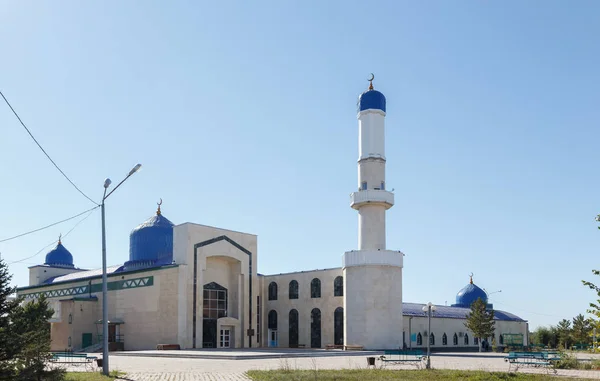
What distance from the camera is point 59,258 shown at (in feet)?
225

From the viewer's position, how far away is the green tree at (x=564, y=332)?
68.6m

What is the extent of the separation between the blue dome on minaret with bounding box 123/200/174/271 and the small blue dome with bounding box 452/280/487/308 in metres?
32.1

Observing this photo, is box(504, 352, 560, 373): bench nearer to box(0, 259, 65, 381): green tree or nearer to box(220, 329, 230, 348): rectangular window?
box(0, 259, 65, 381): green tree

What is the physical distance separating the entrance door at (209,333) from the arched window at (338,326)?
31.0ft

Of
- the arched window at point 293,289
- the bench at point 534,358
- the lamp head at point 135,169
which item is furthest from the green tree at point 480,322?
the lamp head at point 135,169

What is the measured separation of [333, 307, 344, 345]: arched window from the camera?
50031 millimetres

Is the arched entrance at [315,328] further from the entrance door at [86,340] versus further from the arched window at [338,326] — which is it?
the entrance door at [86,340]

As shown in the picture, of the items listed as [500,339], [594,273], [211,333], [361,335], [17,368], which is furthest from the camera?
[500,339]

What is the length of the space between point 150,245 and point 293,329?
45.7 ft

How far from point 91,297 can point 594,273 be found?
44.0m

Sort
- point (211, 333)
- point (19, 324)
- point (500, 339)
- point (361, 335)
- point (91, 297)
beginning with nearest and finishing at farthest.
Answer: point (19, 324)
point (361, 335)
point (211, 333)
point (91, 297)
point (500, 339)

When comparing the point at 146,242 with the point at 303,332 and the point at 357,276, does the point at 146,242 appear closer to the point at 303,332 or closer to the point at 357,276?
the point at 303,332

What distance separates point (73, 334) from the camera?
51719 millimetres

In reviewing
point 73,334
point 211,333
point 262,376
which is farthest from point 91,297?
point 262,376
